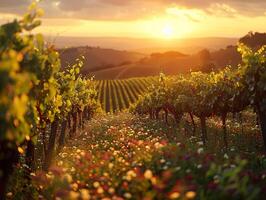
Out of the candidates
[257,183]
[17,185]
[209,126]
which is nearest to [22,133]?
[257,183]

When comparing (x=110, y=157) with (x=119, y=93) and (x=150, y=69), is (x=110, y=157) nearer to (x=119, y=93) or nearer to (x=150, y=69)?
(x=119, y=93)

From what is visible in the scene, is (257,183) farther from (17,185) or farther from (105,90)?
(105,90)

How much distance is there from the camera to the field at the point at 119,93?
283 feet

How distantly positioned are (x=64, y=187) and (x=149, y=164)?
2100 millimetres

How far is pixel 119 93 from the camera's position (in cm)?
9906

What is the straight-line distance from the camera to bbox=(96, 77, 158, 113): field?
283ft

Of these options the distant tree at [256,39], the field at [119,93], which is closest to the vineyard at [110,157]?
the field at [119,93]

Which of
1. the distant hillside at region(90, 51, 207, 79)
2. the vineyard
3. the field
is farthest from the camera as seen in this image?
the distant hillside at region(90, 51, 207, 79)

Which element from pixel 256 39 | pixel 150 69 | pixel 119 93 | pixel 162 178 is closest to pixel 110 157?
pixel 162 178

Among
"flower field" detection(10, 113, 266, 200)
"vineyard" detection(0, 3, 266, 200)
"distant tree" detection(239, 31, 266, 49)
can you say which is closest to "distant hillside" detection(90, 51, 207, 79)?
"distant tree" detection(239, 31, 266, 49)

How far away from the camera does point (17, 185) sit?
A: 15008mm

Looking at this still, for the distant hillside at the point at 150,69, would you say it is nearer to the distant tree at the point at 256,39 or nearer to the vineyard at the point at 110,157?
the distant tree at the point at 256,39

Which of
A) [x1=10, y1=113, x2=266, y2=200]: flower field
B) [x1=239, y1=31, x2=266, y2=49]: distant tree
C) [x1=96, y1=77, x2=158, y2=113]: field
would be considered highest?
[x1=239, y1=31, x2=266, y2=49]: distant tree

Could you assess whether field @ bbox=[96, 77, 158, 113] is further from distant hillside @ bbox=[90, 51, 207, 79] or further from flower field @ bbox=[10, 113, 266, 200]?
flower field @ bbox=[10, 113, 266, 200]
